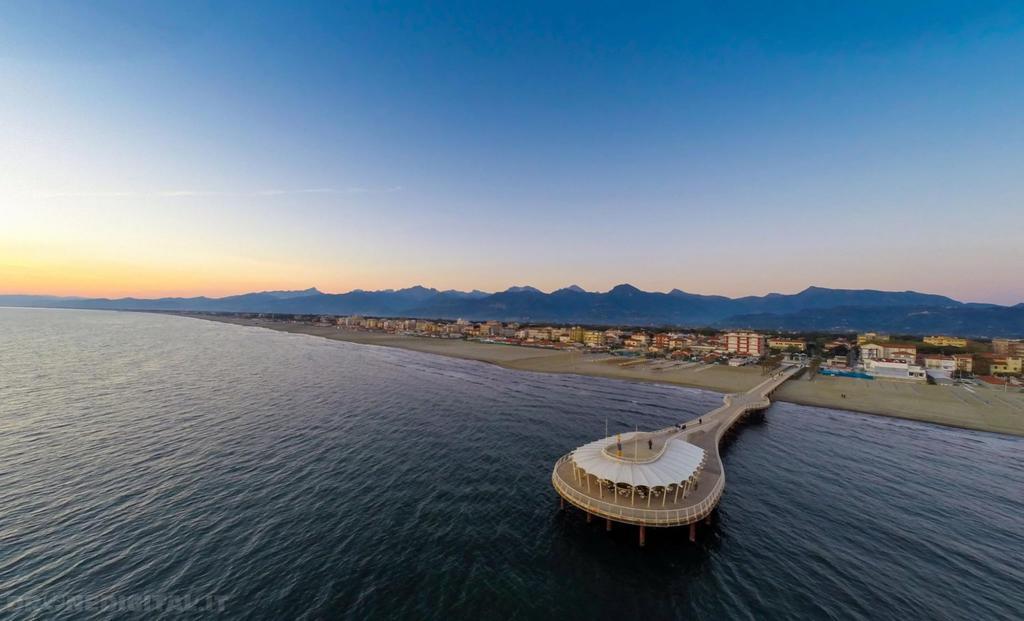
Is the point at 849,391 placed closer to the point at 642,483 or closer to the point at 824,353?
the point at 824,353

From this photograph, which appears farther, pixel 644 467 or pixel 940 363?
pixel 940 363

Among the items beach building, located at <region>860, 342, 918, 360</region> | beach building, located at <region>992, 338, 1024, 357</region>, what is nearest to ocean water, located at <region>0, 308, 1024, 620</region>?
beach building, located at <region>860, 342, 918, 360</region>

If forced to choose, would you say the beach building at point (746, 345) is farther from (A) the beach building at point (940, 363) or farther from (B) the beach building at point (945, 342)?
(B) the beach building at point (945, 342)

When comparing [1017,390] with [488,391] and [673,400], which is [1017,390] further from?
[488,391]

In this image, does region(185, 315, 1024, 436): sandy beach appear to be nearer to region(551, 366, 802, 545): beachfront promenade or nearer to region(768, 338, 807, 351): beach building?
region(551, 366, 802, 545): beachfront promenade

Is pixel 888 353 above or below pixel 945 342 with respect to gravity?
below

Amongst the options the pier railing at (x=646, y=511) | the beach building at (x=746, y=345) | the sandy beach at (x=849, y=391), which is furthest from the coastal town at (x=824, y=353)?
the pier railing at (x=646, y=511)

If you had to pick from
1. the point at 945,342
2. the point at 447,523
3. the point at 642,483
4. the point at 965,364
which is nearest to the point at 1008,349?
the point at 945,342

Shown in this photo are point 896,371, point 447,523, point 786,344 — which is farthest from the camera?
point 786,344
